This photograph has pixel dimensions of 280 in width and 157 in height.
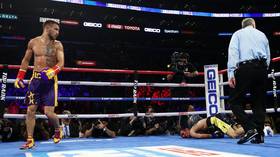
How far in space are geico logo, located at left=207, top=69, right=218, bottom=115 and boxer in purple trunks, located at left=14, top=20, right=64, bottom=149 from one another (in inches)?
92.7

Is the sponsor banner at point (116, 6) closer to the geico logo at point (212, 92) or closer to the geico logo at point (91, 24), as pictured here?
the geico logo at point (91, 24)

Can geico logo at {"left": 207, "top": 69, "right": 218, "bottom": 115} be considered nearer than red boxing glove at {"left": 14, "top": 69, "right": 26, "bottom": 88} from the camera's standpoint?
No

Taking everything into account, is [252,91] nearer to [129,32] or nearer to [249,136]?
[249,136]

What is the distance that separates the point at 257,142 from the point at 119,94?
27.4 feet

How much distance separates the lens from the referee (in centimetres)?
278

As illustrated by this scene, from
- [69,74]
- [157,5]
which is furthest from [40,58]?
[157,5]

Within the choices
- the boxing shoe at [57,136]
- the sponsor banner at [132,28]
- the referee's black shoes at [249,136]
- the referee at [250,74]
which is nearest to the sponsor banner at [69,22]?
the sponsor banner at [132,28]

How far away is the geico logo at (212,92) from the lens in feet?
14.6

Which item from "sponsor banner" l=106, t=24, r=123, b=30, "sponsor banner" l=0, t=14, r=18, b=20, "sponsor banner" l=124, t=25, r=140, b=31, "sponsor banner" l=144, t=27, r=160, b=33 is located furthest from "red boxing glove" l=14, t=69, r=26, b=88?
"sponsor banner" l=144, t=27, r=160, b=33

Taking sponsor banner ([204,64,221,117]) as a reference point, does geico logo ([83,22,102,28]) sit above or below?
above

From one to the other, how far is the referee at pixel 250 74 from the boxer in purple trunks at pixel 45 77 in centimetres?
176

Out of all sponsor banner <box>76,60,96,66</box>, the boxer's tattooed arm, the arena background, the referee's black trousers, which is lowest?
the referee's black trousers

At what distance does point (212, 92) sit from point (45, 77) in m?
2.57

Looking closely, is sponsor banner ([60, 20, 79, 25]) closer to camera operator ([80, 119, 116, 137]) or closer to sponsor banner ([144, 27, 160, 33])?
sponsor banner ([144, 27, 160, 33])
